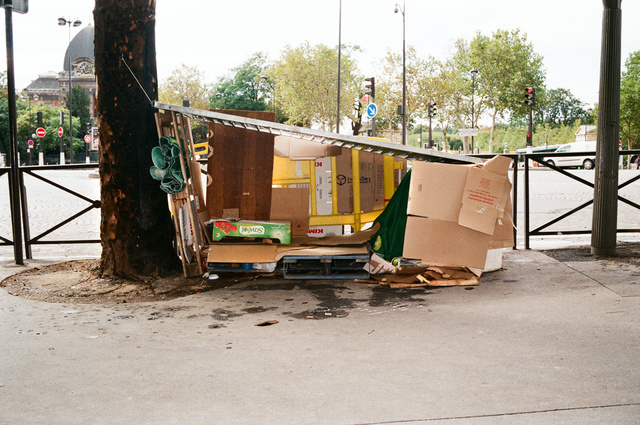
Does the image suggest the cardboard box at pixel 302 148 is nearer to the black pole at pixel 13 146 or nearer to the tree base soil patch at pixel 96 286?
the tree base soil patch at pixel 96 286

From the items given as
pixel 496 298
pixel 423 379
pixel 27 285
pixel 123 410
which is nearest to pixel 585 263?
pixel 496 298

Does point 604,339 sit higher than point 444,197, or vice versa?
point 444,197

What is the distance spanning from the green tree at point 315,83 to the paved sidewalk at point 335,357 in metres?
46.3

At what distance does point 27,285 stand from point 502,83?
56.2m

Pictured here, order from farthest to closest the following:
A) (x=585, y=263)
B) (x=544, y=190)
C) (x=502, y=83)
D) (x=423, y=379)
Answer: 1. (x=502, y=83)
2. (x=544, y=190)
3. (x=585, y=263)
4. (x=423, y=379)

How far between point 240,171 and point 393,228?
185 cm

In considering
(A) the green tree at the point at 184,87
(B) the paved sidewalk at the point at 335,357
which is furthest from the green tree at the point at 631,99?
(B) the paved sidewalk at the point at 335,357

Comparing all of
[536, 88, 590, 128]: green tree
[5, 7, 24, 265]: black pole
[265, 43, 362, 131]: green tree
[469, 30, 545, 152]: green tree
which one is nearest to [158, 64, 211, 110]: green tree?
[265, 43, 362, 131]: green tree

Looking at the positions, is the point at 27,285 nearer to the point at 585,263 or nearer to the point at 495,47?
the point at 585,263

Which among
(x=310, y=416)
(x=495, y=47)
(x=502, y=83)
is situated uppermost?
(x=495, y=47)

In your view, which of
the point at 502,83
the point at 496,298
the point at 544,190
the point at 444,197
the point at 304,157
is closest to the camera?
the point at 496,298

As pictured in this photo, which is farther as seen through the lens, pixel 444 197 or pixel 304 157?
pixel 304 157

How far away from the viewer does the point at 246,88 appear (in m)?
82.7

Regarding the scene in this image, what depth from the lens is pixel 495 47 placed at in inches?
2219
